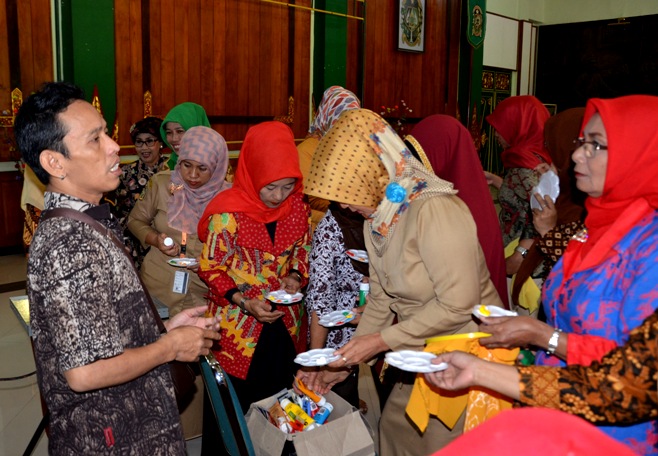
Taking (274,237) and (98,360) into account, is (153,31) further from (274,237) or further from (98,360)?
(98,360)

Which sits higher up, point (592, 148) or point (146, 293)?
point (592, 148)

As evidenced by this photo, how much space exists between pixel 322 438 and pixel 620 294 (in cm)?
123

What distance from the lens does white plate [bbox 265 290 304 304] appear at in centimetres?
256

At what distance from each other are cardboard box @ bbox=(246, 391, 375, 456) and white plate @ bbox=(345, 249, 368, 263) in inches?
23.6

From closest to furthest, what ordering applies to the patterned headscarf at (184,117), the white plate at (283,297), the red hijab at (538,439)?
1. the red hijab at (538,439)
2. the white plate at (283,297)
3. the patterned headscarf at (184,117)

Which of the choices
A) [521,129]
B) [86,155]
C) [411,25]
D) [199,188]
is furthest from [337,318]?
[411,25]

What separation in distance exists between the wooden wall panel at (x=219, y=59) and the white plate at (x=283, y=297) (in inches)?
208

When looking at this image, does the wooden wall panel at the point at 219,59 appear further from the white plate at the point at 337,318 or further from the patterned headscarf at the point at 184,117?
the white plate at the point at 337,318

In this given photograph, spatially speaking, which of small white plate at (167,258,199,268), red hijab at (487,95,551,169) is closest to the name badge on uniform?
small white plate at (167,258,199,268)

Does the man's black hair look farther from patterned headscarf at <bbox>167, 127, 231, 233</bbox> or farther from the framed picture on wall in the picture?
the framed picture on wall

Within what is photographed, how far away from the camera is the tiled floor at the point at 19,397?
3.16 m

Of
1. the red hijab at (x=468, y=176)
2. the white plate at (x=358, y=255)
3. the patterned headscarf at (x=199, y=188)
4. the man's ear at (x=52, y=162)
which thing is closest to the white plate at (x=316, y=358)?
the white plate at (x=358, y=255)

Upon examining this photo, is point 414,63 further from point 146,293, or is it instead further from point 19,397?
point 146,293

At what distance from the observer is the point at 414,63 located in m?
11.3
